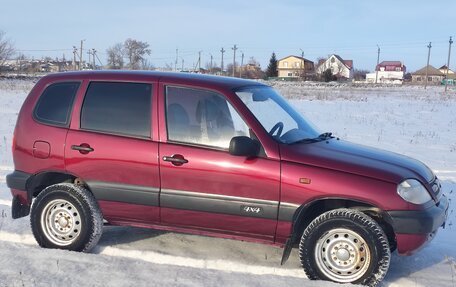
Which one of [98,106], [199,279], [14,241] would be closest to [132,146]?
[98,106]

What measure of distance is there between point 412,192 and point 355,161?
1.74 ft

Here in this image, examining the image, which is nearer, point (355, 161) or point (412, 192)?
point (412, 192)

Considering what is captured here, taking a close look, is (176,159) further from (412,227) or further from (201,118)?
(412,227)

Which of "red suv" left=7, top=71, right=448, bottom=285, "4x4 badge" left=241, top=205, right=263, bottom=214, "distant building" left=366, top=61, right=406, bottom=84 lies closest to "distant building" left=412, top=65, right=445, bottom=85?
"distant building" left=366, top=61, right=406, bottom=84

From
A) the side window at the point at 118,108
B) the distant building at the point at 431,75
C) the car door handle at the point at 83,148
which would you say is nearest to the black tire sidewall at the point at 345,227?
the side window at the point at 118,108

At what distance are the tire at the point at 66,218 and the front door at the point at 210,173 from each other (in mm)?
728

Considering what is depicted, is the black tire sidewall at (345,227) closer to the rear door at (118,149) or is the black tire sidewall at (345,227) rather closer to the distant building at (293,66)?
the rear door at (118,149)

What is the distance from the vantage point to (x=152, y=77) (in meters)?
4.70

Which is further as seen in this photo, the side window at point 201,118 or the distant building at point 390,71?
the distant building at point 390,71

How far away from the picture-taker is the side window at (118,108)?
4.59 metres

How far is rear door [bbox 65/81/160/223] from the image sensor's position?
14.7ft

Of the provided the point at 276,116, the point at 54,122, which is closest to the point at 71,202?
the point at 54,122

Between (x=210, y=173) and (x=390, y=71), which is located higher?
(x=390, y=71)

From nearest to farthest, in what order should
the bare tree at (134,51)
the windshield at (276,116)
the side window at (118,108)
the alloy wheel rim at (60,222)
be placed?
1. the windshield at (276,116)
2. the side window at (118,108)
3. the alloy wheel rim at (60,222)
4. the bare tree at (134,51)
